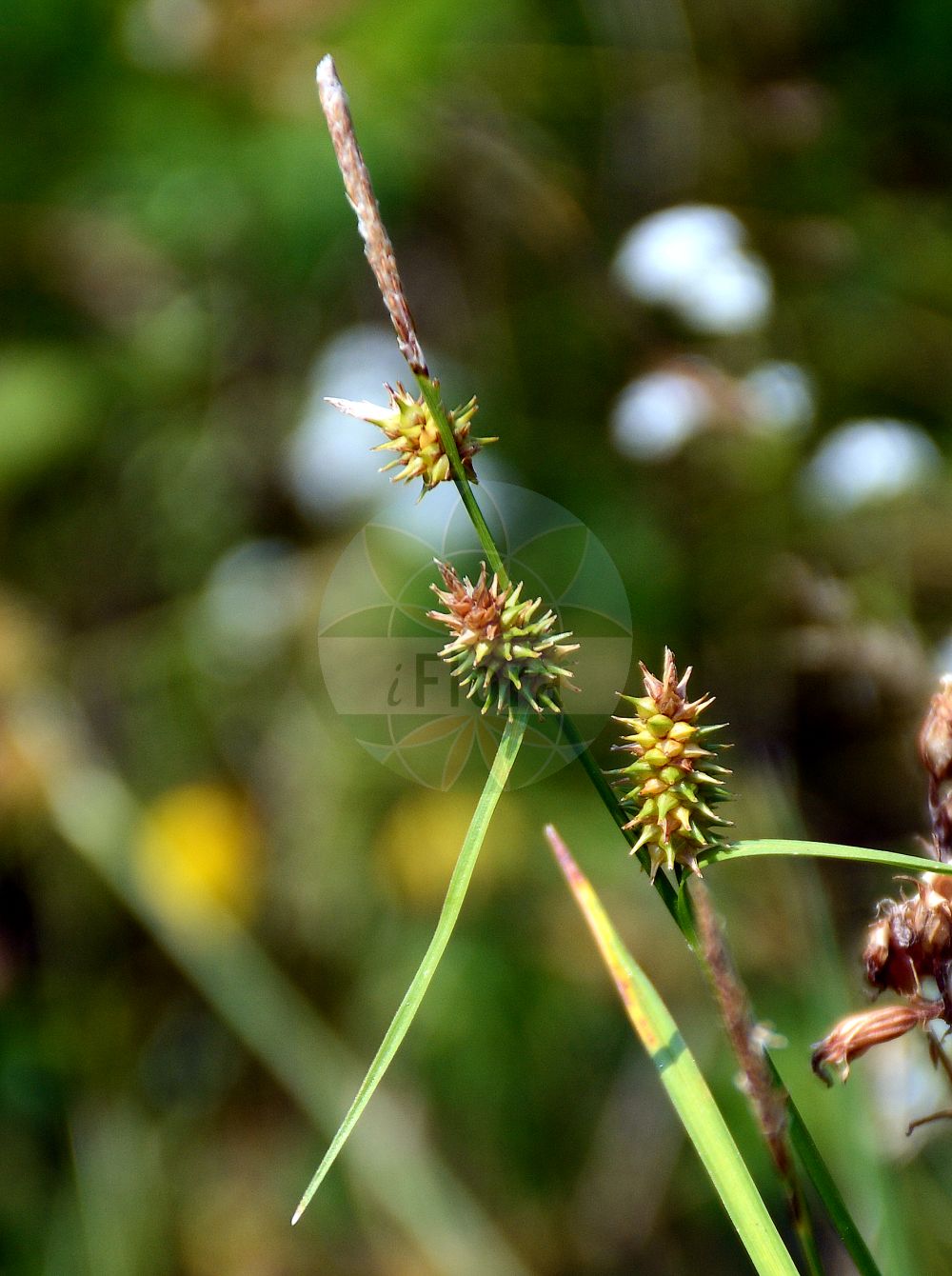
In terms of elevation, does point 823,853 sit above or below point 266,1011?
below

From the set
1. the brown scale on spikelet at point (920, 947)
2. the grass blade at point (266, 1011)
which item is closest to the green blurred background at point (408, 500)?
the grass blade at point (266, 1011)

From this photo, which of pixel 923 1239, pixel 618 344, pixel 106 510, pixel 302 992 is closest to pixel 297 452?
pixel 106 510

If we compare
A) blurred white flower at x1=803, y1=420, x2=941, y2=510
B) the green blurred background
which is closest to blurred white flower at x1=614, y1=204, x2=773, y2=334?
the green blurred background

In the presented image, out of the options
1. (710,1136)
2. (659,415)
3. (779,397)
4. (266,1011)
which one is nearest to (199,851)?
(266,1011)

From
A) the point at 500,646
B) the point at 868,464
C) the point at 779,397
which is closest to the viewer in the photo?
the point at 500,646

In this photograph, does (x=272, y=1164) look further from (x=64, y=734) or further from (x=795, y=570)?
(x=795, y=570)

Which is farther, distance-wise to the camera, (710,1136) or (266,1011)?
(266,1011)

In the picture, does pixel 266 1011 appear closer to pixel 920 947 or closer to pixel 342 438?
pixel 342 438
